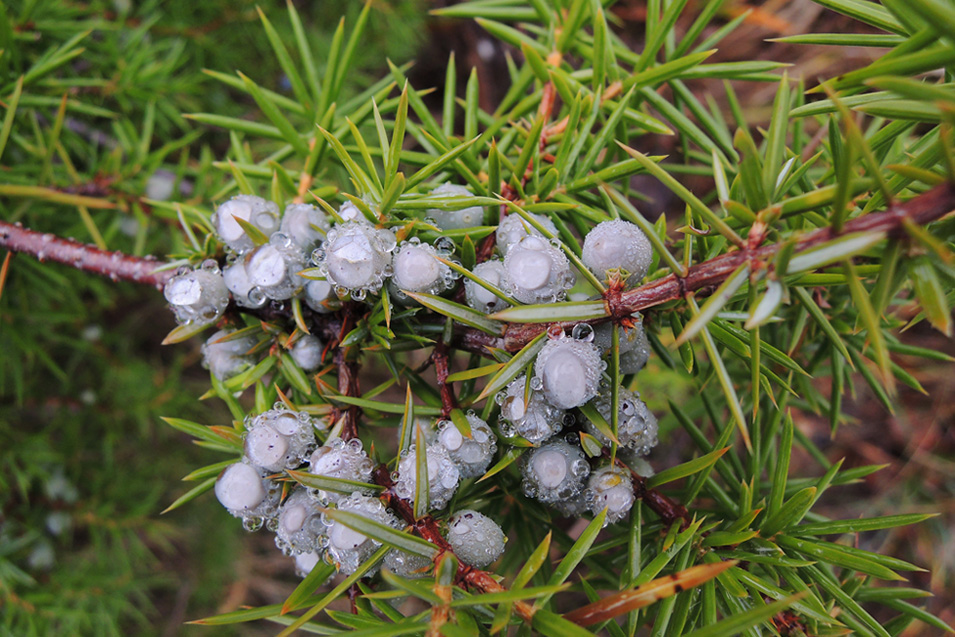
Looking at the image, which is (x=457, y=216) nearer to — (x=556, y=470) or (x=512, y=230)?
(x=512, y=230)

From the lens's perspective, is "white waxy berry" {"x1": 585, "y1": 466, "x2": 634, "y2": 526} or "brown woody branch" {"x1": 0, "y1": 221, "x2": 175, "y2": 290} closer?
"white waxy berry" {"x1": 585, "y1": 466, "x2": 634, "y2": 526}

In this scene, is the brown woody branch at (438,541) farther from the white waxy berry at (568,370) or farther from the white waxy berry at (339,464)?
A: the white waxy berry at (568,370)

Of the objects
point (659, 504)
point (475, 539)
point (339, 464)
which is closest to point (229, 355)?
point (339, 464)

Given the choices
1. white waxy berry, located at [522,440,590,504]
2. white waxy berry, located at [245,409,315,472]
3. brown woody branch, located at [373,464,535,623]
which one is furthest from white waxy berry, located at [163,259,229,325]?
white waxy berry, located at [522,440,590,504]

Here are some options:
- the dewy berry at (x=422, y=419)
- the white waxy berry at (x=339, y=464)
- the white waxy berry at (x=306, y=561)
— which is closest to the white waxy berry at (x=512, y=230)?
the dewy berry at (x=422, y=419)

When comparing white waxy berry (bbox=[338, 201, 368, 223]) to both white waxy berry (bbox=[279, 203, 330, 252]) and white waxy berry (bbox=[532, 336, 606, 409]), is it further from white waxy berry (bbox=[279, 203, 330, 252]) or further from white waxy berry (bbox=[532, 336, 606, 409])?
white waxy berry (bbox=[532, 336, 606, 409])

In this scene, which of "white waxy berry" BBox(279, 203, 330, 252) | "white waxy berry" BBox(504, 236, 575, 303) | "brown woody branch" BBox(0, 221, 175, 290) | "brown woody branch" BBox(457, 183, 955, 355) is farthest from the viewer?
"brown woody branch" BBox(0, 221, 175, 290)

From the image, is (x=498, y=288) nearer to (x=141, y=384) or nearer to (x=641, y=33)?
(x=141, y=384)
